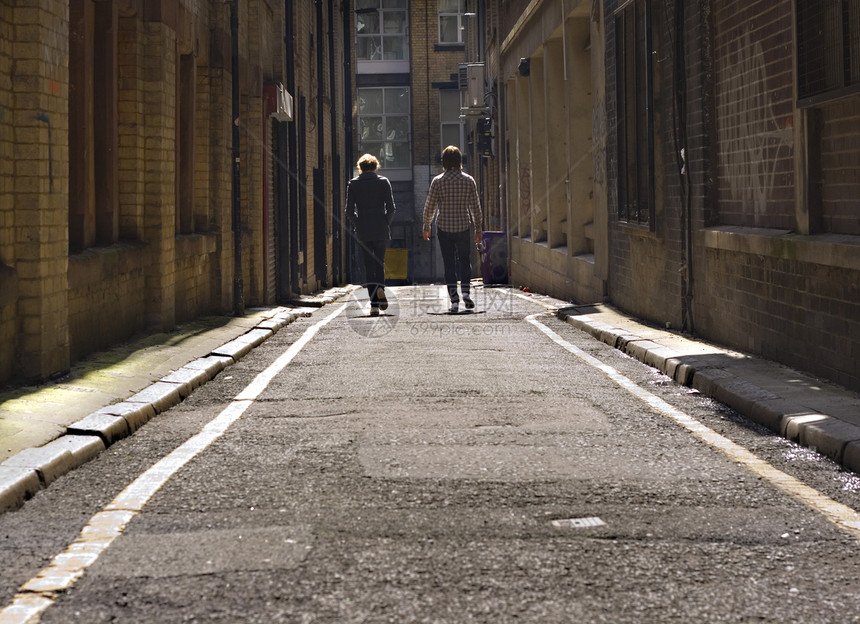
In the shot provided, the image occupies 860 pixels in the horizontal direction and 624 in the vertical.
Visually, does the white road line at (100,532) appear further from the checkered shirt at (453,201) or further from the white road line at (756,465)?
the checkered shirt at (453,201)

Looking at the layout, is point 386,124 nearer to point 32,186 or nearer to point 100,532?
point 32,186

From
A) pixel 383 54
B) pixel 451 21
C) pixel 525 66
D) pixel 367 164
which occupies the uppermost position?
pixel 451 21

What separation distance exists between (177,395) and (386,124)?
38.6 metres

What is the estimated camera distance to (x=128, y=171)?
1200cm

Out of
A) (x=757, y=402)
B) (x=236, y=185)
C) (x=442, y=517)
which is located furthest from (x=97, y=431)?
(x=236, y=185)

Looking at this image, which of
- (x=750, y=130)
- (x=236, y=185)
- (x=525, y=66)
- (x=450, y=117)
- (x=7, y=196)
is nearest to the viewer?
(x=7, y=196)

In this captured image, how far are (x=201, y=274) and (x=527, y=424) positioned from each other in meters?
8.47

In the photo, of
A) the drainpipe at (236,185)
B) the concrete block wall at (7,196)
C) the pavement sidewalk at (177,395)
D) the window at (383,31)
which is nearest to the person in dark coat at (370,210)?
the drainpipe at (236,185)

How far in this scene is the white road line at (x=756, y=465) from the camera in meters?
5.05

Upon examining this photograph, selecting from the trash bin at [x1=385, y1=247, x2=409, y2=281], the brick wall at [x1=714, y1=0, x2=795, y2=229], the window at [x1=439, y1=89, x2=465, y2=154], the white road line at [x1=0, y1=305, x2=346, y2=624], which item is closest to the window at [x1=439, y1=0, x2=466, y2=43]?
the window at [x1=439, y1=89, x2=465, y2=154]

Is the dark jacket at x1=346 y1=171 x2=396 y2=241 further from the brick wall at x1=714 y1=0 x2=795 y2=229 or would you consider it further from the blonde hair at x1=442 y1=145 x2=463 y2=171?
the brick wall at x1=714 y1=0 x2=795 y2=229

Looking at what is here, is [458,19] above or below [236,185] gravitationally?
above

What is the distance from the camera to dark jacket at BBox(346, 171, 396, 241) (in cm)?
1636

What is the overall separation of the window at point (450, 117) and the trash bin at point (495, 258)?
1856 centimetres
